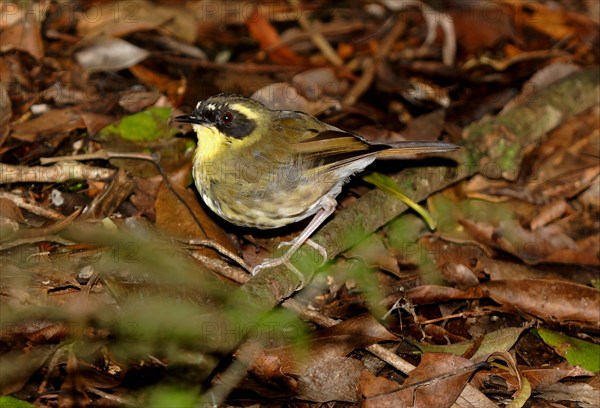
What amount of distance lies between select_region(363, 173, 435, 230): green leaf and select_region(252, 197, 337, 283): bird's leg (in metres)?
0.44

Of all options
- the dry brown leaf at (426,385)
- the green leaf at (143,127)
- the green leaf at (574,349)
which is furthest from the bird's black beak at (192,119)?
the green leaf at (574,349)

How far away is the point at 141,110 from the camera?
21.1ft

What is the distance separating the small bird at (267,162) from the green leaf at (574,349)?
1.45m

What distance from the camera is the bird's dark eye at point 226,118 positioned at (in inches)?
210

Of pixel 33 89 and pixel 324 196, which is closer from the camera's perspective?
pixel 324 196

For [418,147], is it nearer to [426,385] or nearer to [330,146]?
[330,146]

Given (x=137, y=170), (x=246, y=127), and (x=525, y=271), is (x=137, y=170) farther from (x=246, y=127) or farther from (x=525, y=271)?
(x=525, y=271)

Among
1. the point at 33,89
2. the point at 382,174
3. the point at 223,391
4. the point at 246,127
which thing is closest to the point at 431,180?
the point at 382,174

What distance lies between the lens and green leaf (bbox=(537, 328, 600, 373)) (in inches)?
196

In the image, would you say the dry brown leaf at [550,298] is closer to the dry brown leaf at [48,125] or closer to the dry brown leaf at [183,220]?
the dry brown leaf at [183,220]

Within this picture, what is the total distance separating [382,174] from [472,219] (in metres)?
0.83

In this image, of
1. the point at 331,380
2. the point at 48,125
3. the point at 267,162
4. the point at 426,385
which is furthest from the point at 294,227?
the point at 48,125

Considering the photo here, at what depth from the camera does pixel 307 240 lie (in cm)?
538

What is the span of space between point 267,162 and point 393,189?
102cm
